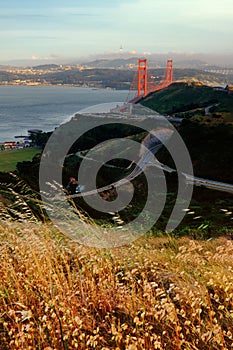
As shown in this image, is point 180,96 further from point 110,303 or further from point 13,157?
point 110,303

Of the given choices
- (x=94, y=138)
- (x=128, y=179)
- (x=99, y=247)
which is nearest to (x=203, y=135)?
(x=128, y=179)

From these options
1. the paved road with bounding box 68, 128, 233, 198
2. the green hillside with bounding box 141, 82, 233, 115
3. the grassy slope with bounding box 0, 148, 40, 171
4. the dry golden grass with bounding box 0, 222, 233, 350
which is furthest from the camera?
A: the green hillside with bounding box 141, 82, 233, 115

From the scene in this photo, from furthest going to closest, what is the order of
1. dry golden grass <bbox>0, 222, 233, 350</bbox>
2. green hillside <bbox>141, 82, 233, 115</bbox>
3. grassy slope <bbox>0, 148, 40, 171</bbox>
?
green hillside <bbox>141, 82, 233, 115</bbox>, grassy slope <bbox>0, 148, 40, 171</bbox>, dry golden grass <bbox>0, 222, 233, 350</bbox>

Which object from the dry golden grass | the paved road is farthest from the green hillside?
the dry golden grass

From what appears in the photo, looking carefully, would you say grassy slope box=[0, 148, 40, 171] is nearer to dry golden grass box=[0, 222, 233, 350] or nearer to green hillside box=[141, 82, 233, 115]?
green hillside box=[141, 82, 233, 115]


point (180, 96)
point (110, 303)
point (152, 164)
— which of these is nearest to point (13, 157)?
point (152, 164)

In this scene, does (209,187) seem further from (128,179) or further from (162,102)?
(162,102)
